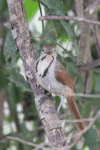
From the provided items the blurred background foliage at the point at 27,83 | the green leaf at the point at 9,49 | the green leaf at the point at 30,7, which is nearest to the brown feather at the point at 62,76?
the blurred background foliage at the point at 27,83

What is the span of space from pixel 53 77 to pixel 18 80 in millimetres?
345

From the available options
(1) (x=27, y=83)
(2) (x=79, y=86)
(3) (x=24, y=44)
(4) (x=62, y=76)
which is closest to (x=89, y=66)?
(2) (x=79, y=86)

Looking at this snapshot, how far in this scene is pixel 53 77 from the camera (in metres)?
2.11

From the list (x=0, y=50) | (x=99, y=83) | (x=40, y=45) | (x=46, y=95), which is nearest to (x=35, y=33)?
(x=0, y=50)

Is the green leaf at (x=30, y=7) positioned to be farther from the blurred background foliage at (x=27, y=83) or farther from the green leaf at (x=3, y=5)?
the green leaf at (x=3, y=5)

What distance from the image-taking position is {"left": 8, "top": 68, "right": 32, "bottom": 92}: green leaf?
7.02ft

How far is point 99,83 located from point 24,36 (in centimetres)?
107

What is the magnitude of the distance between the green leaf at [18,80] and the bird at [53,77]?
227 millimetres

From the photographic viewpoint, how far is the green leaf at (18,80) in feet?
7.02

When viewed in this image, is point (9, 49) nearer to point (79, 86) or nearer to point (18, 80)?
point (18, 80)

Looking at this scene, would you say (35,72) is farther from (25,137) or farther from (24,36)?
(25,137)

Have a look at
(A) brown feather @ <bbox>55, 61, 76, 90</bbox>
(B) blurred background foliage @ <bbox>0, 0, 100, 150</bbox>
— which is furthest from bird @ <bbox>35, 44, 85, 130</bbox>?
(B) blurred background foliage @ <bbox>0, 0, 100, 150</bbox>

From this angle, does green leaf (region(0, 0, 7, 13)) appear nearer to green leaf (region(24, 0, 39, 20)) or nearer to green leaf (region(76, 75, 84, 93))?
green leaf (region(24, 0, 39, 20))

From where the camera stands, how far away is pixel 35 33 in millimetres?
3434
